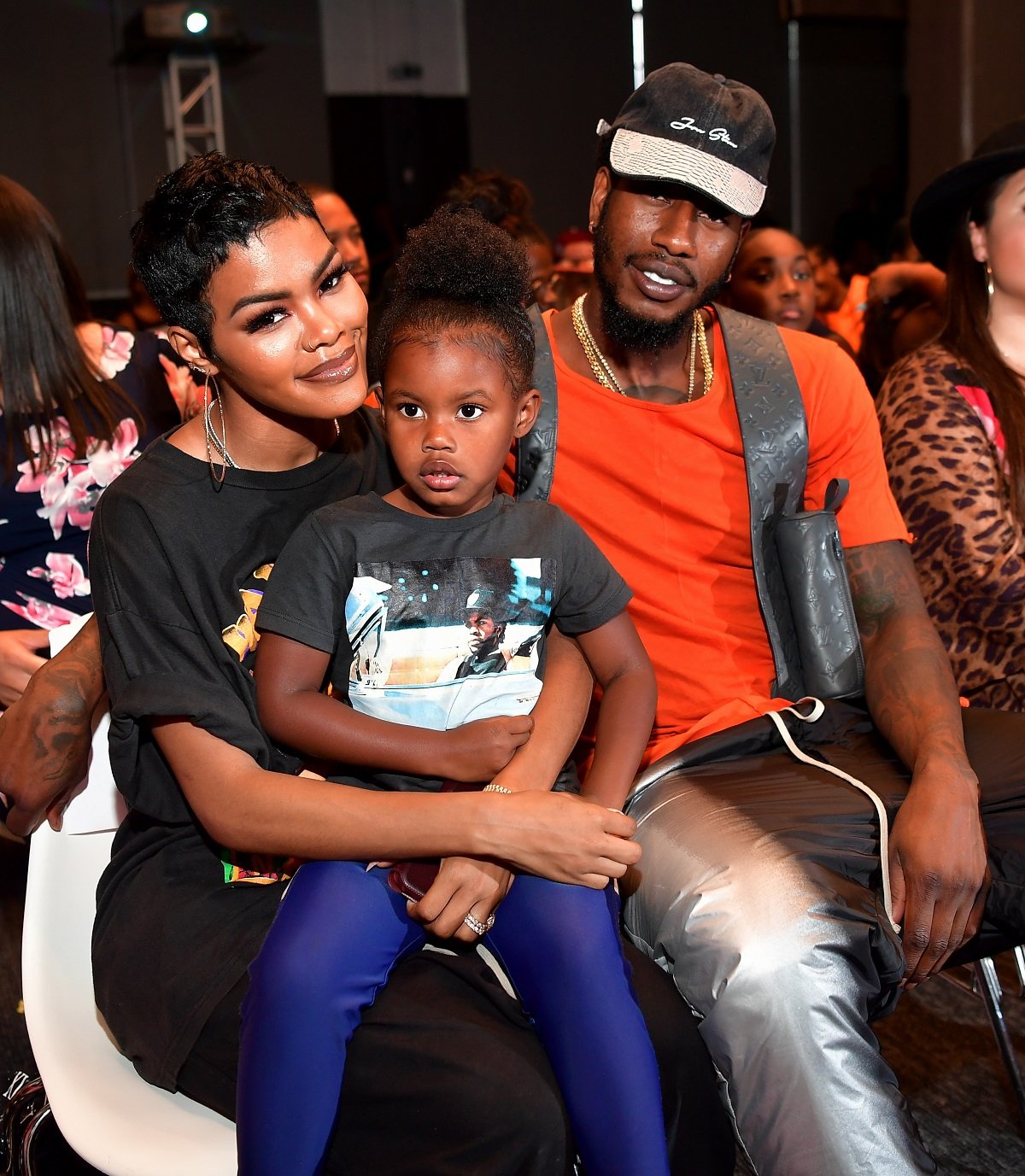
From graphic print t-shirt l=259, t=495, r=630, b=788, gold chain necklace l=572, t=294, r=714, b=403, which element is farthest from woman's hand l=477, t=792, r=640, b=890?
gold chain necklace l=572, t=294, r=714, b=403

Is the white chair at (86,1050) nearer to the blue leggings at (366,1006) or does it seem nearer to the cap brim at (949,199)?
the blue leggings at (366,1006)

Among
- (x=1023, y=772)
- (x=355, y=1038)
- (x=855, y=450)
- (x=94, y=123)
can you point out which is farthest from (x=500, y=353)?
(x=94, y=123)

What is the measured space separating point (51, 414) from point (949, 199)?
199 cm

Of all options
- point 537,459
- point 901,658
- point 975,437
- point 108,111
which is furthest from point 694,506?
point 108,111

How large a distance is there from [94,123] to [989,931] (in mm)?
10332

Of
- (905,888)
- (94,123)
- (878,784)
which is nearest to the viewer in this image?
(905,888)

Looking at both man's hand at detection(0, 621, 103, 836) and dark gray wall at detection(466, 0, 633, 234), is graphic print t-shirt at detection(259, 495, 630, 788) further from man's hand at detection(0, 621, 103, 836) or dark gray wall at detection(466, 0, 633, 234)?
dark gray wall at detection(466, 0, 633, 234)

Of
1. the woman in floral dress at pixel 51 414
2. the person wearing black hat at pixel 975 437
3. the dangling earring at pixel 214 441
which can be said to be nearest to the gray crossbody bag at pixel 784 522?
the person wearing black hat at pixel 975 437

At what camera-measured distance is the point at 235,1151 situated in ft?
5.07

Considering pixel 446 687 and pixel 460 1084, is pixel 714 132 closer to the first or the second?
pixel 446 687

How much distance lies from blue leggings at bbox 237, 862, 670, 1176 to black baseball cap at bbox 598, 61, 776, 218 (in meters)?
1.24

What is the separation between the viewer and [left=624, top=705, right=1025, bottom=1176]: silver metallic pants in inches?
59.9

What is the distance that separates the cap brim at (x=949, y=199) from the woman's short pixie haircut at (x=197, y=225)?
4.98ft

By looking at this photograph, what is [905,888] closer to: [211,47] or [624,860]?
[624,860]
